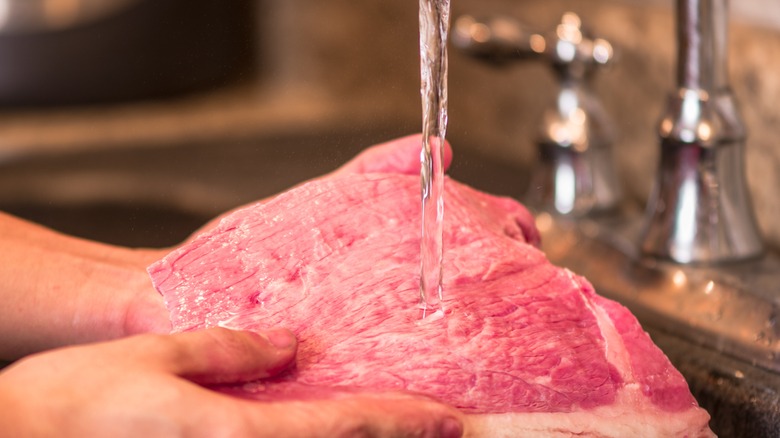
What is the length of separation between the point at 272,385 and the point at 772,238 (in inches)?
26.7

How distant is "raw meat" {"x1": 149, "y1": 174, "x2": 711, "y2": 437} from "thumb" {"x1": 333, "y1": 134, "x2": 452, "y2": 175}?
0.09 metres

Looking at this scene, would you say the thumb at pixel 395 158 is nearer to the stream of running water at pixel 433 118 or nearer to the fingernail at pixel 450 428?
the stream of running water at pixel 433 118

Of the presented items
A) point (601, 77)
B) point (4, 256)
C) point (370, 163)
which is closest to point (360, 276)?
point (370, 163)

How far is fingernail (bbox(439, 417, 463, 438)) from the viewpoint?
1.90 ft

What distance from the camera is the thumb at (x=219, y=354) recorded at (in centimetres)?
54

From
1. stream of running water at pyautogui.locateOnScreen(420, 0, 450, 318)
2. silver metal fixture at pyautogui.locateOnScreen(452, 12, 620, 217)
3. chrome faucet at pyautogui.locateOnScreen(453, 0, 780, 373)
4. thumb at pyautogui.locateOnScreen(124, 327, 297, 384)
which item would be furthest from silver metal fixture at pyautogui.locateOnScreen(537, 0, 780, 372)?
thumb at pyautogui.locateOnScreen(124, 327, 297, 384)

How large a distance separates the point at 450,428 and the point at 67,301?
347 mm

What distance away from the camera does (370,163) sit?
81 centimetres

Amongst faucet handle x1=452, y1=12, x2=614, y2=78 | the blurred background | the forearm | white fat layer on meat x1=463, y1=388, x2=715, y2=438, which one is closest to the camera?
white fat layer on meat x1=463, y1=388, x2=715, y2=438

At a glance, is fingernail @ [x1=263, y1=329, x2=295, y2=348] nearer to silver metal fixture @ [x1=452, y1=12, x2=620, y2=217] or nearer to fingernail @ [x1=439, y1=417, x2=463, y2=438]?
fingernail @ [x1=439, y1=417, x2=463, y2=438]

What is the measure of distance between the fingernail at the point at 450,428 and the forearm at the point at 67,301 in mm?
258

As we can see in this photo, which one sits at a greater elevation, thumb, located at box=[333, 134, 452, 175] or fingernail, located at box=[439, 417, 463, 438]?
thumb, located at box=[333, 134, 452, 175]

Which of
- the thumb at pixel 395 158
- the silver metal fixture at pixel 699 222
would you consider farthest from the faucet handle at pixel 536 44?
the thumb at pixel 395 158

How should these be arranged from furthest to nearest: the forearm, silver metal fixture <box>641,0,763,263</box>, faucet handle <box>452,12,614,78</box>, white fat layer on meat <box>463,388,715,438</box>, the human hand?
faucet handle <box>452,12,614,78</box> → silver metal fixture <box>641,0,763,263</box> → the forearm → white fat layer on meat <box>463,388,715,438</box> → the human hand
